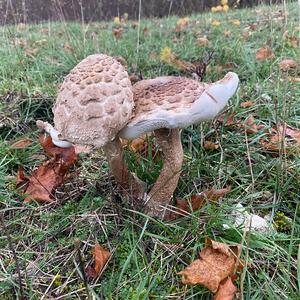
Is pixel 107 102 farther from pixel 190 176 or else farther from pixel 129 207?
pixel 190 176

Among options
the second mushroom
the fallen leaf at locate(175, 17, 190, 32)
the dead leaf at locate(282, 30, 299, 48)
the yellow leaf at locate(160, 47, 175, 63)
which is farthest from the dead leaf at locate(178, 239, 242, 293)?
the fallen leaf at locate(175, 17, 190, 32)

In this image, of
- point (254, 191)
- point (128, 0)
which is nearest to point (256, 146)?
point (254, 191)

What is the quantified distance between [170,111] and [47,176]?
3.50 ft

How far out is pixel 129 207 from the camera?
215 cm

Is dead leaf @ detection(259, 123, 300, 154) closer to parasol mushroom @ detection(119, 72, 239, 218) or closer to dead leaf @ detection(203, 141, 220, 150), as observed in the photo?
dead leaf @ detection(203, 141, 220, 150)

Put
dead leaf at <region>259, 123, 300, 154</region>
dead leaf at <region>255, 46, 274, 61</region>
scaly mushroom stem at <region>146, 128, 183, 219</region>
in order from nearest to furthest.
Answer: scaly mushroom stem at <region>146, 128, 183, 219</region> → dead leaf at <region>259, 123, 300, 154</region> → dead leaf at <region>255, 46, 274, 61</region>

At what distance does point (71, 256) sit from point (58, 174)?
2.05ft

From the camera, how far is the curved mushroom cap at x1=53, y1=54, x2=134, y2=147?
1.73 meters

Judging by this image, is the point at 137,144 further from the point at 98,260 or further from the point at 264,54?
the point at 264,54

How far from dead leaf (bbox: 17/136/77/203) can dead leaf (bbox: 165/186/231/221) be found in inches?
28.2

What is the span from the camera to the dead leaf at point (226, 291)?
1.71m

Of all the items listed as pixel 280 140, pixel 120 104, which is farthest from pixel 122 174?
pixel 280 140

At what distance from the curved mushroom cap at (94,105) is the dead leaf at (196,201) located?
2.06 ft

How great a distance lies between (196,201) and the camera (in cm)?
221
